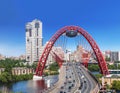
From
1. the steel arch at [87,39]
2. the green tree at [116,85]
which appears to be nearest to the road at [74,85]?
the green tree at [116,85]

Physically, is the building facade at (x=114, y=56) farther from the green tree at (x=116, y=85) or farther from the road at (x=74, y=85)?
the green tree at (x=116, y=85)

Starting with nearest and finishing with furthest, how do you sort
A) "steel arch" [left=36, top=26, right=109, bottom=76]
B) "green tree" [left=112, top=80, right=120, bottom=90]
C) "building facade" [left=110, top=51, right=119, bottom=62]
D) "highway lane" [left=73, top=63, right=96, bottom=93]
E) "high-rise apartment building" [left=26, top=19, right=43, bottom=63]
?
1. "highway lane" [left=73, top=63, right=96, bottom=93]
2. "green tree" [left=112, top=80, right=120, bottom=90]
3. "steel arch" [left=36, top=26, right=109, bottom=76]
4. "high-rise apartment building" [left=26, top=19, right=43, bottom=63]
5. "building facade" [left=110, top=51, right=119, bottom=62]

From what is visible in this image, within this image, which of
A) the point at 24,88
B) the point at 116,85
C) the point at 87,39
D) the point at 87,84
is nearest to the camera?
the point at 87,84

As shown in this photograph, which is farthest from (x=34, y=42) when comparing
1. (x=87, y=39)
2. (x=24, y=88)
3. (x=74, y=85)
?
(x=74, y=85)

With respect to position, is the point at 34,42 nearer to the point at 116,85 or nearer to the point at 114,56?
the point at 114,56

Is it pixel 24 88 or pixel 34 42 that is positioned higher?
pixel 34 42

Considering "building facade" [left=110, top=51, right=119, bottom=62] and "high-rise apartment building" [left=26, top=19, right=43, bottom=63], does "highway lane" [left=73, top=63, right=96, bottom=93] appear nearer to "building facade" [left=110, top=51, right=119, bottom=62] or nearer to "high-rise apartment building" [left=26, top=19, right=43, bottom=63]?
"high-rise apartment building" [left=26, top=19, right=43, bottom=63]

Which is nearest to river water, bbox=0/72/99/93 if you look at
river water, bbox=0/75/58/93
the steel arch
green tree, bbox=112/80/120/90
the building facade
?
river water, bbox=0/75/58/93

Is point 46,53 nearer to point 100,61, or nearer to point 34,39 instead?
point 100,61

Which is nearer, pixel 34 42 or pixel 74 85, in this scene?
pixel 74 85
